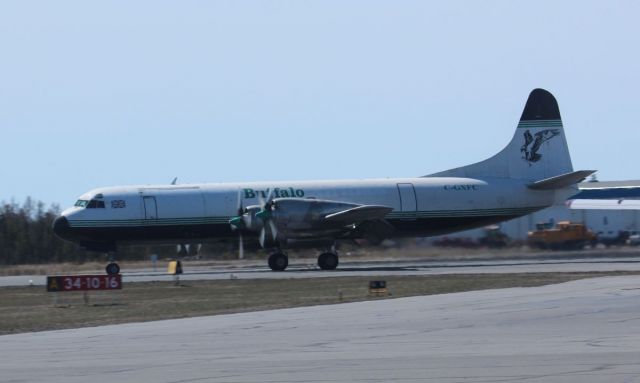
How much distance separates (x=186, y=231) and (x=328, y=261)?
6376 millimetres

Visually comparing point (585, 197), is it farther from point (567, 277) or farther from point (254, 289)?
point (254, 289)

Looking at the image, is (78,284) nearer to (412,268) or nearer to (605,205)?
(412,268)

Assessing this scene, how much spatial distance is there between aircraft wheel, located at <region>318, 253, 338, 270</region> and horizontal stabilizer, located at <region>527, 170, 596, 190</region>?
10.0 m

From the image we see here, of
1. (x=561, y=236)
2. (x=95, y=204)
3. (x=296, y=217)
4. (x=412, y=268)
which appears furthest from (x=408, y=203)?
(x=561, y=236)

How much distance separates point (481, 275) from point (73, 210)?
1821cm

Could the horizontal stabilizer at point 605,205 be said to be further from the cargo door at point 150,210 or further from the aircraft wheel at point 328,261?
the cargo door at point 150,210

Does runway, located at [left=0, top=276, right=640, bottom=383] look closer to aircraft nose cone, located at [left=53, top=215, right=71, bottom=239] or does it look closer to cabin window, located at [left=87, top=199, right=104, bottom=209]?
cabin window, located at [left=87, top=199, right=104, bottom=209]

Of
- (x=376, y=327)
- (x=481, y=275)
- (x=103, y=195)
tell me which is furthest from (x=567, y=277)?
(x=103, y=195)

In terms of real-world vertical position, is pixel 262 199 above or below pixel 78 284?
above

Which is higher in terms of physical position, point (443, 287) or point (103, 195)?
point (103, 195)

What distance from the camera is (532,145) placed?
164 feet

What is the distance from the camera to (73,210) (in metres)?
45.8

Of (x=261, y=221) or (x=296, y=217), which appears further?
(x=296, y=217)

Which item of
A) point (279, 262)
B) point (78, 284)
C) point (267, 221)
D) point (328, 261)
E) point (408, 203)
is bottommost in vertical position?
point (328, 261)
